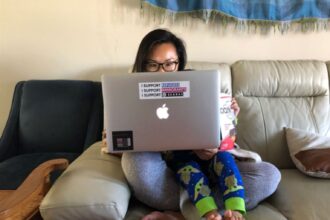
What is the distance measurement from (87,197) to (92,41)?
1093 millimetres

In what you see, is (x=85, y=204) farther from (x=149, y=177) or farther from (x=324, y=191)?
(x=324, y=191)

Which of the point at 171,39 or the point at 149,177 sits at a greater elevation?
the point at 171,39

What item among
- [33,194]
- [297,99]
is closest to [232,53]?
[297,99]

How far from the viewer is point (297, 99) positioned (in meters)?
1.74

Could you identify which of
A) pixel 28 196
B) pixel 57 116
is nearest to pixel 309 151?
pixel 28 196

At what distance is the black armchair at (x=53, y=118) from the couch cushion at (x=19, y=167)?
66 millimetres

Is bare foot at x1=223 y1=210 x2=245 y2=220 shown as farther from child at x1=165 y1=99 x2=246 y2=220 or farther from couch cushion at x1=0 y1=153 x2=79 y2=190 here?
couch cushion at x1=0 y1=153 x2=79 y2=190

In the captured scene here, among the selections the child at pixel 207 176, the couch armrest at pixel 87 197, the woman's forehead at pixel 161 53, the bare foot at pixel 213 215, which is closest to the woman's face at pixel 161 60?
the woman's forehead at pixel 161 53

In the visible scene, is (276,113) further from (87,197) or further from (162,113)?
(87,197)

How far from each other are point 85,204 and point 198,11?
1188mm

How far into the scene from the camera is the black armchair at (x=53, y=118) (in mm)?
1809

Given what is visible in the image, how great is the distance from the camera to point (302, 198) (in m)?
1.20

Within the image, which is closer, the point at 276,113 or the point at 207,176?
the point at 207,176

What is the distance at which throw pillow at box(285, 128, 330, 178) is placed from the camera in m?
1.36
